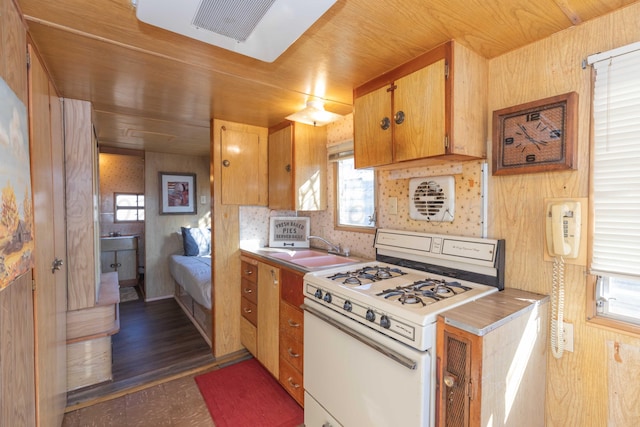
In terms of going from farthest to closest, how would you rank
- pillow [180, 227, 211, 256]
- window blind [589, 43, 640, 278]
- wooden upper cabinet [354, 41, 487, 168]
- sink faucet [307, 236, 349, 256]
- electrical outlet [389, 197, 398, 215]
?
pillow [180, 227, 211, 256] < sink faucet [307, 236, 349, 256] < electrical outlet [389, 197, 398, 215] < wooden upper cabinet [354, 41, 487, 168] < window blind [589, 43, 640, 278]

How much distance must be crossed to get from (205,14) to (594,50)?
157 centimetres

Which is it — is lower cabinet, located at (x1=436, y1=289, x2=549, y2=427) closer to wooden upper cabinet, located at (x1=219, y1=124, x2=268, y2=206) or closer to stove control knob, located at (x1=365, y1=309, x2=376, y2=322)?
stove control knob, located at (x1=365, y1=309, x2=376, y2=322)

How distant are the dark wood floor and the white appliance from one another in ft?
4.51

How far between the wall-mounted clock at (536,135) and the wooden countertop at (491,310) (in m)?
0.58

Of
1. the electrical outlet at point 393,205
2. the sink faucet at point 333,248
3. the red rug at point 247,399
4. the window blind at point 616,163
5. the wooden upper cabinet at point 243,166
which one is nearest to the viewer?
the window blind at point 616,163

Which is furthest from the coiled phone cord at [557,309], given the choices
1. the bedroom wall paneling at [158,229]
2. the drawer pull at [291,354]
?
the bedroom wall paneling at [158,229]

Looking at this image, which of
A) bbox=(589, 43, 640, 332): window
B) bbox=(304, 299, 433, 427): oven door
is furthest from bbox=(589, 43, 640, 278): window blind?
bbox=(304, 299, 433, 427): oven door

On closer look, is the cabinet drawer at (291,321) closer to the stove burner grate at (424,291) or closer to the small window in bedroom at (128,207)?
the stove burner grate at (424,291)

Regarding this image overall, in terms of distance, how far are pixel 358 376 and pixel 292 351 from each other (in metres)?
0.74

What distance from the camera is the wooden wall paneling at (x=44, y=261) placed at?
1.30m

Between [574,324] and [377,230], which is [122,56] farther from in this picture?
[574,324]

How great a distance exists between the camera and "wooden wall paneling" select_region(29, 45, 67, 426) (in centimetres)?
130

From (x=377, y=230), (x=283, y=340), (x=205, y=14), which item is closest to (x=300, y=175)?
(x=377, y=230)

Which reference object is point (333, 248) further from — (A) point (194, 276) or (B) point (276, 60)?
(A) point (194, 276)
